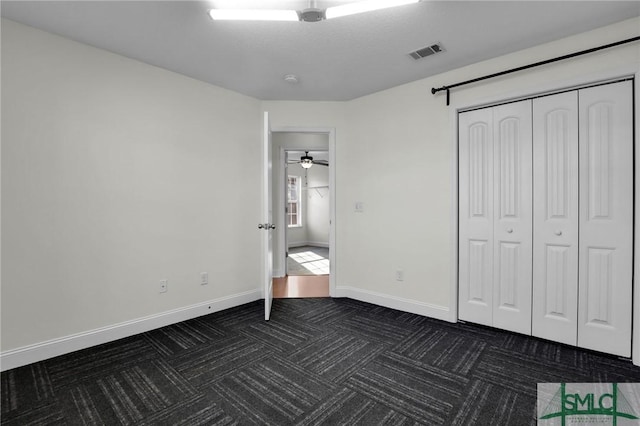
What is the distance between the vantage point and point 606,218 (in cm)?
234

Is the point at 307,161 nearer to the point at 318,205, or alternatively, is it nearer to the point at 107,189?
the point at 318,205

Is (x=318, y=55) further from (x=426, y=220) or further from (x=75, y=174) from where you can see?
(x=75, y=174)

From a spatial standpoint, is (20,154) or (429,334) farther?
(429,334)

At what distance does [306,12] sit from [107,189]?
221 centimetres

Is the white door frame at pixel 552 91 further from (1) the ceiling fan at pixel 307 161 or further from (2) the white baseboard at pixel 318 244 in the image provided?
(2) the white baseboard at pixel 318 244

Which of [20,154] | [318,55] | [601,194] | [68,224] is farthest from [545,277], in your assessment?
[20,154]

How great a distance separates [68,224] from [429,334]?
3.24 metres

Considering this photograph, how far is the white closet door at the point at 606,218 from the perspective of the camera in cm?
225

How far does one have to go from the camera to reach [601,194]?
2.34 m

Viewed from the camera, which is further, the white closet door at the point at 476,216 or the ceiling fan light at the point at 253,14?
the white closet door at the point at 476,216

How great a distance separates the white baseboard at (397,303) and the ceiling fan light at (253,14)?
2.90 meters

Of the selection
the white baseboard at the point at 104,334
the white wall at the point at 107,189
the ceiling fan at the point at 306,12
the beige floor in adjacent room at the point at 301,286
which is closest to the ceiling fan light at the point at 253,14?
the ceiling fan at the point at 306,12

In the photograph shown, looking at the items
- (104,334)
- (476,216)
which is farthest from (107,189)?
(476,216)

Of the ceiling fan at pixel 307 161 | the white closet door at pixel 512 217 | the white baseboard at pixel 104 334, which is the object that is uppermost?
the ceiling fan at pixel 307 161
